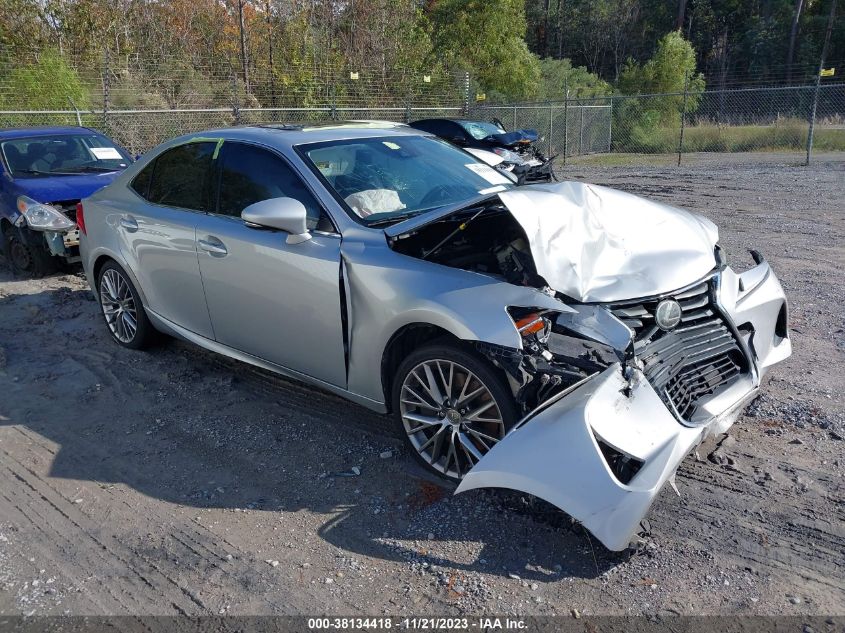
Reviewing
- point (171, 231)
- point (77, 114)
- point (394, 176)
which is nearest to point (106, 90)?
point (77, 114)

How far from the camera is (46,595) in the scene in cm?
300

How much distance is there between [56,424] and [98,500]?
1.15m

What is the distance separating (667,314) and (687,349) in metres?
0.20

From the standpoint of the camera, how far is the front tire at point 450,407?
10.8ft

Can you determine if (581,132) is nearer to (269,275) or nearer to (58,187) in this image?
(58,187)

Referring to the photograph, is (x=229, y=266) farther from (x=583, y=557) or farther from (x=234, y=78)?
(x=234, y=78)

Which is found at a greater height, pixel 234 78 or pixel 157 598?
pixel 234 78

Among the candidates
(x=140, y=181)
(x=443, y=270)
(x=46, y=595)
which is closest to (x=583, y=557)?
(x=443, y=270)

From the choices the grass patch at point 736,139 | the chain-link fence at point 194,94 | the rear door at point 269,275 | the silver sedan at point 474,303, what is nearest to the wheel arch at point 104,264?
the silver sedan at point 474,303

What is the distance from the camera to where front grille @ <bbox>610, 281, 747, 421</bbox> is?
125 inches

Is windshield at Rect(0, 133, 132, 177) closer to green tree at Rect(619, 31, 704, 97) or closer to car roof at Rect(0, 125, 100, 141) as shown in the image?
car roof at Rect(0, 125, 100, 141)

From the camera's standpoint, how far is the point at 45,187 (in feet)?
26.5

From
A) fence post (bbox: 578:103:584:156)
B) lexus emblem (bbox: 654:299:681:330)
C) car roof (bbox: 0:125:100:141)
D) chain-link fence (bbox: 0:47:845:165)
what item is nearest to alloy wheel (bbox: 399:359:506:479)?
lexus emblem (bbox: 654:299:681:330)

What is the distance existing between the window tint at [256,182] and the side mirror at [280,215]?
17 centimetres
